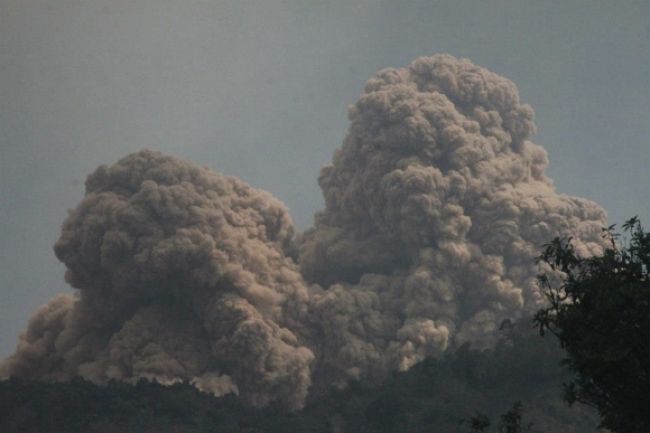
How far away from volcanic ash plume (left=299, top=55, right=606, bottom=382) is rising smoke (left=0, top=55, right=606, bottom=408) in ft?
0.45

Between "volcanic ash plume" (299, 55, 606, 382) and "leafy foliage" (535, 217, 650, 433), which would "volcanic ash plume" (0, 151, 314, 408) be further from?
"leafy foliage" (535, 217, 650, 433)

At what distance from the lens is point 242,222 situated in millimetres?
67375

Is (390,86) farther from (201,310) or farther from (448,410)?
(448,410)

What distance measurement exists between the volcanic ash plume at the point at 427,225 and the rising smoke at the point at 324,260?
14 cm

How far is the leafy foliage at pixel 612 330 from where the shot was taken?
20.8m

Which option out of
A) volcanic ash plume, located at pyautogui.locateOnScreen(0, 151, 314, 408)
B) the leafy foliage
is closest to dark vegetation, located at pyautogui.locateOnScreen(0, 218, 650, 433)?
volcanic ash plume, located at pyautogui.locateOnScreen(0, 151, 314, 408)

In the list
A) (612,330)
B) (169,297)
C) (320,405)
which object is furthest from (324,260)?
(612,330)

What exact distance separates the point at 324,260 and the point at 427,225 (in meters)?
8.85

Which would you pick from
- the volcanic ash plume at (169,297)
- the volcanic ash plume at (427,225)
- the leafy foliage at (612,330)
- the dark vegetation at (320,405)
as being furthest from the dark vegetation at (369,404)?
the leafy foliage at (612,330)

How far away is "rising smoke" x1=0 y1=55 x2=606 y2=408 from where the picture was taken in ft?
199

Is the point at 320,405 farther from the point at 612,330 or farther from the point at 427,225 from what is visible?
the point at 612,330

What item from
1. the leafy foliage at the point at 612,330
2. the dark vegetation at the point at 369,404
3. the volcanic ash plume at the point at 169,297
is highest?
the volcanic ash plume at the point at 169,297

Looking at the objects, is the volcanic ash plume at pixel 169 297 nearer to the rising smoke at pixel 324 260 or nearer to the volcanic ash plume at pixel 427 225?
the rising smoke at pixel 324 260

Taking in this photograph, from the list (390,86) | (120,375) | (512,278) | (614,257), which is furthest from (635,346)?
(390,86)
